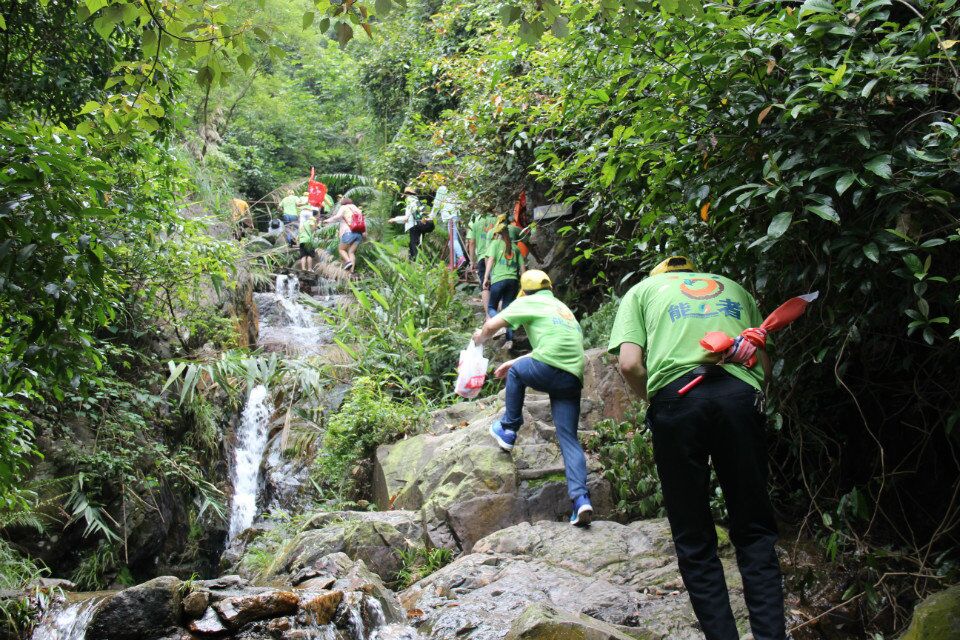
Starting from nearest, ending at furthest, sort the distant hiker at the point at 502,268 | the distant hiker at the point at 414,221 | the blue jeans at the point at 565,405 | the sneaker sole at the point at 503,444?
the blue jeans at the point at 565,405 < the sneaker sole at the point at 503,444 < the distant hiker at the point at 502,268 < the distant hiker at the point at 414,221

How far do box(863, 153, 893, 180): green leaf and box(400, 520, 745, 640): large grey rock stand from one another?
8.05 ft

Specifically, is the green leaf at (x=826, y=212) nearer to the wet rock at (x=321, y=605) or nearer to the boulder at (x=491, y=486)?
the boulder at (x=491, y=486)

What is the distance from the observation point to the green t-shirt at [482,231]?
10.6 metres

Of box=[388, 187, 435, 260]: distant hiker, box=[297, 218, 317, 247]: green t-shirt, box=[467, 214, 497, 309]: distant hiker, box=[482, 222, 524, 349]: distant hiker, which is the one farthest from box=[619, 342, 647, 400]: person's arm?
box=[297, 218, 317, 247]: green t-shirt

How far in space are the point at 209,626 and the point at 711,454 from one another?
330cm

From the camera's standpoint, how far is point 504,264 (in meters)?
9.91

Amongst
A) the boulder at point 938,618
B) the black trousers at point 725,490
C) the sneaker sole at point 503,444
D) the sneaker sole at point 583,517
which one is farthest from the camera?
the sneaker sole at point 503,444

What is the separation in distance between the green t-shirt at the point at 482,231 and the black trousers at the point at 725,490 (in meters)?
7.23

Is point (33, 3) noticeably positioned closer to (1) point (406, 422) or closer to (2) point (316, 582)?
(2) point (316, 582)

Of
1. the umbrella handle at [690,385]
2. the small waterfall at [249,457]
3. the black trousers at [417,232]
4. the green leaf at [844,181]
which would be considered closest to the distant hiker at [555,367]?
the umbrella handle at [690,385]

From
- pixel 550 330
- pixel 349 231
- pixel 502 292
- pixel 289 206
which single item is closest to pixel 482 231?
pixel 502 292

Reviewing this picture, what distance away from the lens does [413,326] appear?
11.1 metres

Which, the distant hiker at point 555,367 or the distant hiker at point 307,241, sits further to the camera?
the distant hiker at point 307,241

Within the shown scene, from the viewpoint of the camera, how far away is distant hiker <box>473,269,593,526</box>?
5.66 m
